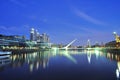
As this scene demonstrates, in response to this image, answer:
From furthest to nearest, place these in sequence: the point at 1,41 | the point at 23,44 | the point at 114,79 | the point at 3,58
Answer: the point at 23,44
the point at 1,41
the point at 3,58
the point at 114,79

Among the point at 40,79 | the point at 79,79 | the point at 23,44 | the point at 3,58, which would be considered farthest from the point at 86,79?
the point at 23,44

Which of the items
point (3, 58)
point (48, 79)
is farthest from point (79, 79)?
point (3, 58)

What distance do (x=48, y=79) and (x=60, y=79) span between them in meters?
1.28

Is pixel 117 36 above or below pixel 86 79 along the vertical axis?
above

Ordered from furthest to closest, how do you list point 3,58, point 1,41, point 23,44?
point 23,44, point 1,41, point 3,58

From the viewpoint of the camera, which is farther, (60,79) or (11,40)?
(11,40)

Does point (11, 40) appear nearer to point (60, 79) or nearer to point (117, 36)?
point (117, 36)

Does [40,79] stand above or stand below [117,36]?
below

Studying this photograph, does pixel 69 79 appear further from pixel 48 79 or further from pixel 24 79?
pixel 24 79

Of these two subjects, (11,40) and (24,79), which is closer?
(24,79)

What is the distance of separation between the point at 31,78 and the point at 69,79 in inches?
159

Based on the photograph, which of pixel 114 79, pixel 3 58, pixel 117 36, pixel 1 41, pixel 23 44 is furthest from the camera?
pixel 23 44

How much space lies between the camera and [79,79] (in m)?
25.9

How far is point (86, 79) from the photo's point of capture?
25844 millimetres
